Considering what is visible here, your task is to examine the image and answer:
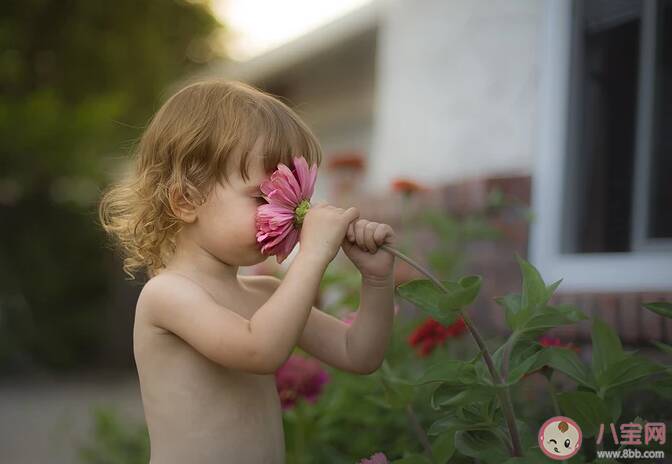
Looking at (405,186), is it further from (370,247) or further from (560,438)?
(560,438)

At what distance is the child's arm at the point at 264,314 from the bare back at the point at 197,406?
0.24 ft

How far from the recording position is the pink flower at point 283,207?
1.49m

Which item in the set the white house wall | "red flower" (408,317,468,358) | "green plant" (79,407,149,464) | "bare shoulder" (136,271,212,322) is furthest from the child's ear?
the white house wall

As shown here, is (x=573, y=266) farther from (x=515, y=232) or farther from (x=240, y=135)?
(x=240, y=135)

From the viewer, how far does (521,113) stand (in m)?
3.35

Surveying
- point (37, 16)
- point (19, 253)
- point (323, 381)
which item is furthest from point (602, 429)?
point (37, 16)

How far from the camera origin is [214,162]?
5.16ft

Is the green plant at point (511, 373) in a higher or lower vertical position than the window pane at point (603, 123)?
lower

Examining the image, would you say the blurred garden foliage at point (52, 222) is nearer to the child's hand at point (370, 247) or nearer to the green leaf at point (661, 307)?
the child's hand at point (370, 247)

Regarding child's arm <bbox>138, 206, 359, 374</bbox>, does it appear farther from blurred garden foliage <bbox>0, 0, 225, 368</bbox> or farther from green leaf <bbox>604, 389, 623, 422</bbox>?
blurred garden foliage <bbox>0, 0, 225, 368</bbox>

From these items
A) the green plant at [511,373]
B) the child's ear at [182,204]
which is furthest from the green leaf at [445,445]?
the child's ear at [182,204]

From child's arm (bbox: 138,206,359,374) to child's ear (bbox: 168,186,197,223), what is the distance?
143 millimetres

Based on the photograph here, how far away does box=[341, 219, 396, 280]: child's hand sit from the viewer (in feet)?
4.92

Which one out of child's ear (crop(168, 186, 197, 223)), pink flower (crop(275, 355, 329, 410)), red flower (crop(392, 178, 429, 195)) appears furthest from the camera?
red flower (crop(392, 178, 429, 195))
